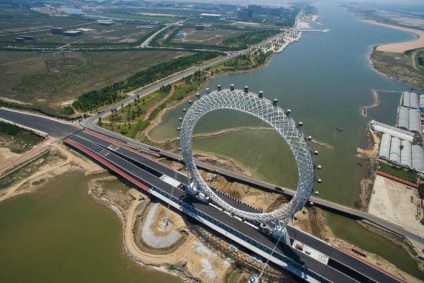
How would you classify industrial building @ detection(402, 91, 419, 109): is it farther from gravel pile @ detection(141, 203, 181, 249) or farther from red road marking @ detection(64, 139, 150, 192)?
red road marking @ detection(64, 139, 150, 192)

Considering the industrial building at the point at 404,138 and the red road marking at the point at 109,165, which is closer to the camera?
the red road marking at the point at 109,165

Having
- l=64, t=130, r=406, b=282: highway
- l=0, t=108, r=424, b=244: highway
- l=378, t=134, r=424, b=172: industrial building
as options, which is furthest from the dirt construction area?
l=64, t=130, r=406, b=282: highway

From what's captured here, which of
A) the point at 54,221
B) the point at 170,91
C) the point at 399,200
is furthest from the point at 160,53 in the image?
the point at 399,200

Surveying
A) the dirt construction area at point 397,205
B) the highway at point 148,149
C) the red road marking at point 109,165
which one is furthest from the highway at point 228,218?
the dirt construction area at point 397,205

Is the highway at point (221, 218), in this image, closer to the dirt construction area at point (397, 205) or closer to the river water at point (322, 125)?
A: the river water at point (322, 125)

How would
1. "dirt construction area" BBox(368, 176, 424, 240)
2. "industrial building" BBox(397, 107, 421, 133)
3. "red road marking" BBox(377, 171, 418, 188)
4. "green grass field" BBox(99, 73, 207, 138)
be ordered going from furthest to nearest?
1. "industrial building" BBox(397, 107, 421, 133)
2. "green grass field" BBox(99, 73, 207, 138)
3. "red road marking" BBox(377, 171, 418, 188)
4. "dirt construction area" BBox(368, 176, 424, 240)
